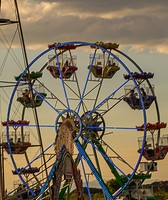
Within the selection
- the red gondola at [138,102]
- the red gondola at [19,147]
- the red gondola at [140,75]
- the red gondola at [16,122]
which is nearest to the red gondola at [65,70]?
the red gondola at [16,122]

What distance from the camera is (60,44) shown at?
6706cm

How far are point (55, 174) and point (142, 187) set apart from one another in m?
22.4

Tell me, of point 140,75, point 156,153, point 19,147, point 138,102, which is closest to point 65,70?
point 140,75

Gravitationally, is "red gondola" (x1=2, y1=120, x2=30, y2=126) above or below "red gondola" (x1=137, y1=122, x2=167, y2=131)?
above

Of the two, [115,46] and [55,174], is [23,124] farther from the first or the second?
[55,174]

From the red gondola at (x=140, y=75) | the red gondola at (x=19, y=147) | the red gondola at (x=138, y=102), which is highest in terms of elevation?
the red gondola at (x=140, y=75)

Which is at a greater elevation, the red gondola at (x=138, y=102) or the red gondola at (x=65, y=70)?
the red gondola at (x=65, y=70)

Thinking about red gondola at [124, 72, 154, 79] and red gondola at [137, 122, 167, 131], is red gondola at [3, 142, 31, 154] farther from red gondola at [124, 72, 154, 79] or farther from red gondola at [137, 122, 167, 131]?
red gondola at [124, 72, 154, 79]

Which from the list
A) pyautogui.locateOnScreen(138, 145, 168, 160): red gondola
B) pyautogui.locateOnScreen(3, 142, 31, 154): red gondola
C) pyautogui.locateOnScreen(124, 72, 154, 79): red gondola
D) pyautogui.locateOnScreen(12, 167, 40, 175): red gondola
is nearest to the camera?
pyautogui.locateOnScreen(3, 142, 31, 154): red gondola

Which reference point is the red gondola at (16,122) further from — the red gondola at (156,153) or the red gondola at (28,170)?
the red gondola at (156,153)

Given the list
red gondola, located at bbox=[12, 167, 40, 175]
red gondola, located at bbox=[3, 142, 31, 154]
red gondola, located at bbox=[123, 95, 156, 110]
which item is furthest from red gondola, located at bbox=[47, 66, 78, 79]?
red gondola, located at bbox=[12, 167, 40, 175]

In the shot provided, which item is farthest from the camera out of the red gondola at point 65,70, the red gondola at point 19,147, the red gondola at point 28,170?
the red gondola at point 65,70

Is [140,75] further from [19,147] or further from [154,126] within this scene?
[19,147]

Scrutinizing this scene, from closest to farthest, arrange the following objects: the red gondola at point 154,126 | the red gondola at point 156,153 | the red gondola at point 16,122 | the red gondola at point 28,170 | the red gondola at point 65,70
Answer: the red gondola at point 154,126 → the red gondola at point 156,153 → the red gondola at point 16,122 → the red gondola at point 28,170 → the red gondola at point 65,70
